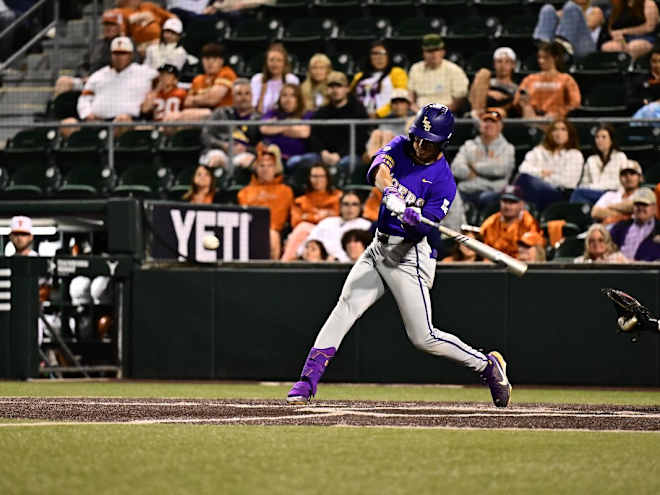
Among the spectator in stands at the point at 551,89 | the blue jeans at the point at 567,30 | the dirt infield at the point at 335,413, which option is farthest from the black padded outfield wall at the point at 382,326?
the blue jeans at the point at 567,30

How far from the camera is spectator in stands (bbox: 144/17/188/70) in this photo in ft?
56.4

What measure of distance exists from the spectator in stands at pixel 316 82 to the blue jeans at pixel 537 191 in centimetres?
307

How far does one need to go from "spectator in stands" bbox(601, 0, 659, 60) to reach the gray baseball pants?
7.80m

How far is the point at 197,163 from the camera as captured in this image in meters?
15.8

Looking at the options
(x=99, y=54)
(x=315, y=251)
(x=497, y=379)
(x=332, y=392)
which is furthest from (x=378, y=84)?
(x=497, y=379)

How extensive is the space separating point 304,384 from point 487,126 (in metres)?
5.96

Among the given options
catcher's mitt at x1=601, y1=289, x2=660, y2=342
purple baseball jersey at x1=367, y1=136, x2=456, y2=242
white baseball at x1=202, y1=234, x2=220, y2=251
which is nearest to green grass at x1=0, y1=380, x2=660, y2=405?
catcher's mitt at x1=601, y1=289, x2=660, y2=342

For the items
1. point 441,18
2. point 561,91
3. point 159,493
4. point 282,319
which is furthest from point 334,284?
point 159,493

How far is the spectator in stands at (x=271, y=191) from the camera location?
1406 cm

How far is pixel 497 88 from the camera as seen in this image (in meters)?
14.4

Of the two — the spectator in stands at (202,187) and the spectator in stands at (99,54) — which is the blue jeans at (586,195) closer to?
the spectator in stands at (202,187)

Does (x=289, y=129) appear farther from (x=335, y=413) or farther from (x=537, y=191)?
(x=335, y=413)

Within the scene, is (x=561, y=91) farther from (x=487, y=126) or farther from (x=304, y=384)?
(x=304, y=384)

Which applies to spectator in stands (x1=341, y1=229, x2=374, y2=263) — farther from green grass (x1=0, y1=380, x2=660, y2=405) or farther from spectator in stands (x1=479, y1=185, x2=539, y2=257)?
green grass (x1=0, y1=380, x2=660, y2=405)
